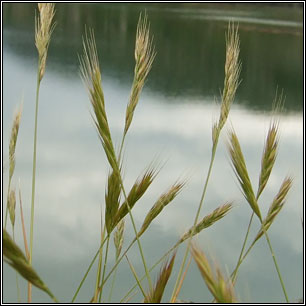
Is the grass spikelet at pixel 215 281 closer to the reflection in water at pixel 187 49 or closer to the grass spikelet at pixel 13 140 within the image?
the grass spikelet at pixel 13 140

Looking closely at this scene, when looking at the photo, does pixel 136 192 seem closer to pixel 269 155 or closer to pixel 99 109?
pixel 99 109

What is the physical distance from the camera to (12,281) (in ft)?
10.3

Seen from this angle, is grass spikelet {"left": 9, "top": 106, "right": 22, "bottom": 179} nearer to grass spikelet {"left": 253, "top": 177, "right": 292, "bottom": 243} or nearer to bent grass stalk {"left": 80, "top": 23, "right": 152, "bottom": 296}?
bent grass stalk {"left": 80, "top": 23, "right": 152, "bottom": 296}

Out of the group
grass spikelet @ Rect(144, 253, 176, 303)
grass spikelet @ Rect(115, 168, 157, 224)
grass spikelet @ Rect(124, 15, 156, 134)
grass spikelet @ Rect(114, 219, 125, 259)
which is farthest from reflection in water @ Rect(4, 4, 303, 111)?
grass spikelet @ Rect(144, 253, 176, 303)

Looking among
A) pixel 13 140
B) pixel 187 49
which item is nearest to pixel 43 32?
pixel 13 140

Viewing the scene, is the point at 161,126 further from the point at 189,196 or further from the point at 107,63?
the point at 107,63

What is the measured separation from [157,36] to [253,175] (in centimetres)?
860

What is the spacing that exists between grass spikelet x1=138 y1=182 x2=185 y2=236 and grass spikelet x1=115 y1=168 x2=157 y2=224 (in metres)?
0.04

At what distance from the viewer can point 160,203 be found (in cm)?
83

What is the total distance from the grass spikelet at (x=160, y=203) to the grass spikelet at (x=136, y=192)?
0.04 meters

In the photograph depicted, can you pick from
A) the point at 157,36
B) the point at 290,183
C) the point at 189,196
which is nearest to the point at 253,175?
the point at 189,196

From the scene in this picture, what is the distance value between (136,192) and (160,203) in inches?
1.8

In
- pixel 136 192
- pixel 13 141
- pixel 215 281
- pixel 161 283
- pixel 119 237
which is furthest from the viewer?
pixel 119 237

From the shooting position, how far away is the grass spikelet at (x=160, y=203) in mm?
825
